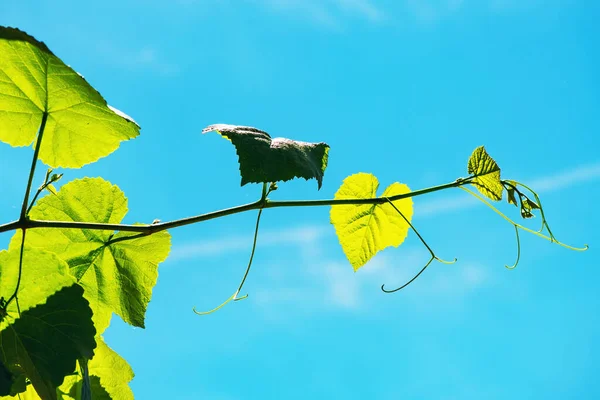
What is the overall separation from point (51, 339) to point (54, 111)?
0.39 m

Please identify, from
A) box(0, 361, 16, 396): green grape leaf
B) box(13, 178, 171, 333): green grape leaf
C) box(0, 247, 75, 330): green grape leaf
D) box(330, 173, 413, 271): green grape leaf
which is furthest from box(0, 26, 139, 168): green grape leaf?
box(330, 173, 413, 271): green grape leaf

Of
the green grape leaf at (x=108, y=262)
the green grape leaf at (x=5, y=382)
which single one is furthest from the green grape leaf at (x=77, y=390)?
the green grape leaf at (x=5, y=382)

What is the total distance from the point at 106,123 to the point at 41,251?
0.25 metres

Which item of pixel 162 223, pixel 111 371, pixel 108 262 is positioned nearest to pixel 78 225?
pixel 162 223

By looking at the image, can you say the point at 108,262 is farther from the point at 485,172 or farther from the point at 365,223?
the point at 485,172

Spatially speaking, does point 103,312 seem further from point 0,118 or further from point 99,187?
point 0,118

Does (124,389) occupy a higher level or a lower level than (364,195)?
lower

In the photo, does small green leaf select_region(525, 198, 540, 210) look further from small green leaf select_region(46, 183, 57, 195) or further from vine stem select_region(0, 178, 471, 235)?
small green leaf select_region(46, 183, 57, 195)

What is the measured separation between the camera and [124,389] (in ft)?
4.50

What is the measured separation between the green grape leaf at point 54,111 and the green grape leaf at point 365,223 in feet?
1.98

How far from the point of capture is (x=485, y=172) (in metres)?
1.31

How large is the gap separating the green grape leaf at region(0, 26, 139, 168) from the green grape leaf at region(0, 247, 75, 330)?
23 centimetres

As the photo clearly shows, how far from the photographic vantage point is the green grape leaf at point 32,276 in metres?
1.02

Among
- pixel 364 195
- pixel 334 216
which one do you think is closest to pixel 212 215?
pixel 334 216
